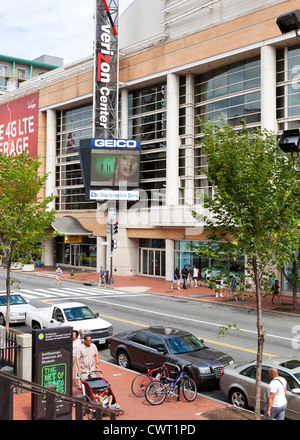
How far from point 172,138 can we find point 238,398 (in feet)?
105

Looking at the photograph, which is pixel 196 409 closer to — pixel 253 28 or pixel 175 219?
pixel 175 219

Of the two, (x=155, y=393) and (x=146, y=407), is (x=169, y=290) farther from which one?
(x=146, y=407)

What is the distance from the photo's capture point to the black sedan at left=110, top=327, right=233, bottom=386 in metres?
12.6

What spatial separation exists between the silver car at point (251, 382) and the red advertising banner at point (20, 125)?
48.2 metres

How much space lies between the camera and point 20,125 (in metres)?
58.5

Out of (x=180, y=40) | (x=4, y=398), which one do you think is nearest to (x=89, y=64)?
(x=180, y=40)

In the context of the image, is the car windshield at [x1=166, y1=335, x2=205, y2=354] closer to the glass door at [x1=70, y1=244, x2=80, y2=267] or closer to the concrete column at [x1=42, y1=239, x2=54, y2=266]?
the glass door at [x1=70, y1=244, x2=80, y2=267]

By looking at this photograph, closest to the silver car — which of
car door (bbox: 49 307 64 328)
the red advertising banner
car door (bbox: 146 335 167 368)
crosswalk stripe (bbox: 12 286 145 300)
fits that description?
car door (bbox: 146 335 167 368)

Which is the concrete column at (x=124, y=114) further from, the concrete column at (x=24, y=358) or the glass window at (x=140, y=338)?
the concrete column at (x=24, y=358)

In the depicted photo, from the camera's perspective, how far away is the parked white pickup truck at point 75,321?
16.7m

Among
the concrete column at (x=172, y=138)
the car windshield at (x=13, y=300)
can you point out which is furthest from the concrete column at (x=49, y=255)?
the car windshield at (x=13, y=300)

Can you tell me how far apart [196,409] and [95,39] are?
→ 40.0m

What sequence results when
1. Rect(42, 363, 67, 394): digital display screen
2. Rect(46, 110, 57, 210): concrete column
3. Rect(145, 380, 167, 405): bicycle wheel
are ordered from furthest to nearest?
Rect(46, 110, 57, 210): concrete column → Rect(145, 380, 167, 405): bicycle wheel → Rect(42, 363, 67, 394): digital display screen

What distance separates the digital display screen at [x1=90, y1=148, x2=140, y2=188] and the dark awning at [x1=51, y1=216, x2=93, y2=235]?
6.75 meters
